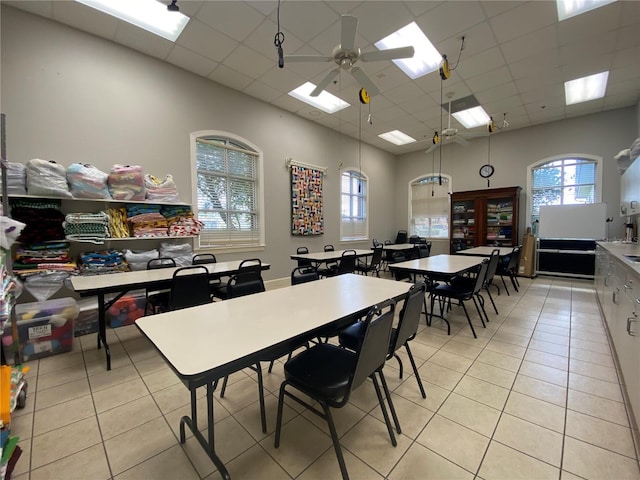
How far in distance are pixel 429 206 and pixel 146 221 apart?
25.7ft

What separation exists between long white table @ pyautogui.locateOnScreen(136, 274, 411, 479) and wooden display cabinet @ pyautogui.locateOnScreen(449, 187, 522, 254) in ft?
20.4

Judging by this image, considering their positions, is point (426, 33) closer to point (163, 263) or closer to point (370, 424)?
point (370, 424)

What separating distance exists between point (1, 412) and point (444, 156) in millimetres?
9326

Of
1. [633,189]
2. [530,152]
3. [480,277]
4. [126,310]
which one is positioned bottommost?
[126,310]

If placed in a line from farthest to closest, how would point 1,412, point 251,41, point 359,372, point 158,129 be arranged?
1. point 158,129
2. point 251,41
3. point 1,412
4. point 359,372

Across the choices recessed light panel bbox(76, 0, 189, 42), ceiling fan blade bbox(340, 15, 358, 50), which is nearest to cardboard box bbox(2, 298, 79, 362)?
recessed light panel bbox(76, 0, 189, 42)

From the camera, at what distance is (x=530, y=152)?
21.9 feet

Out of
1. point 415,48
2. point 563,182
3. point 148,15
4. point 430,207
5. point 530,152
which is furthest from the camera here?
point 430,207

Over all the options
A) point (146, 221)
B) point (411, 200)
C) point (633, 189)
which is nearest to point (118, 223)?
point (146, 221)

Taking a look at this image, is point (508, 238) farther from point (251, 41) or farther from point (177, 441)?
point (177, 441)

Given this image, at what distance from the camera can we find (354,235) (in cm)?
773

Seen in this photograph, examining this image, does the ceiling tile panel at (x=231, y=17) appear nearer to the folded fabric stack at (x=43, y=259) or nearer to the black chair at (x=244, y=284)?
the black chair at (x=244, y=284)

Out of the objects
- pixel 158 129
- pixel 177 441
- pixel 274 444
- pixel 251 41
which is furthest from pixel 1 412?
pixel 251 41

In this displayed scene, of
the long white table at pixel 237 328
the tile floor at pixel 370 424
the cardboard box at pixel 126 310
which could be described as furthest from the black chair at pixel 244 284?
the cardboard box at pixel 126 310
